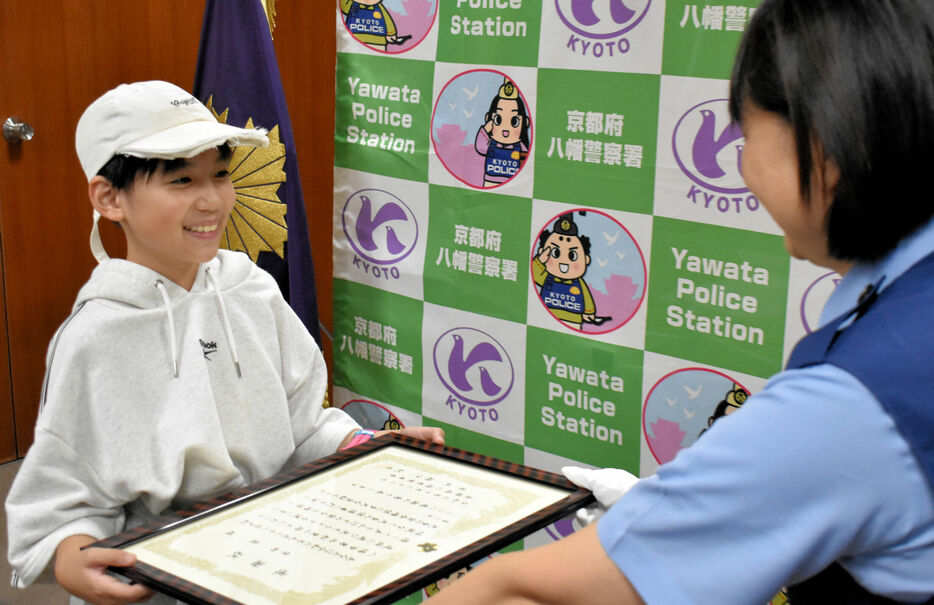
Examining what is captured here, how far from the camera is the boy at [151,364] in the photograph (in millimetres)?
1264

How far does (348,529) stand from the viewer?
113 centimetres

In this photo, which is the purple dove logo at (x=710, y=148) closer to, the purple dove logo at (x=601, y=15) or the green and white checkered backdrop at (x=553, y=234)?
the green and white checkered backdrop at (x=553, y=234)

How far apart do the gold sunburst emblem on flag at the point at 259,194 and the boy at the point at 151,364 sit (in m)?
0.85

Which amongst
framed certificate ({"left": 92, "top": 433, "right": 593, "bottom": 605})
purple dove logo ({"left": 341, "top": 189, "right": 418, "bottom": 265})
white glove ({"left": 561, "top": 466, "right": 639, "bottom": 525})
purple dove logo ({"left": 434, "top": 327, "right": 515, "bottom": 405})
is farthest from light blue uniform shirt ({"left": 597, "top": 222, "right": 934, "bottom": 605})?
purple dove logo ({"left": 341, "top": 189, "right": 418, "bottom": 265})

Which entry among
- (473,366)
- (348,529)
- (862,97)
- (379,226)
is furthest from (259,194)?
(862,97)

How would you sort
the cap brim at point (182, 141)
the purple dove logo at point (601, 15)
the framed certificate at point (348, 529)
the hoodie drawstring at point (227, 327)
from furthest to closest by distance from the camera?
the purple dove logo at point (601, 15) < the hoodie drawstring at point (227, 327) < the cap brim at point (182, 141) < the framed certificate at point (348, 529)

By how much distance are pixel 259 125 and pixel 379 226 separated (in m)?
0.41

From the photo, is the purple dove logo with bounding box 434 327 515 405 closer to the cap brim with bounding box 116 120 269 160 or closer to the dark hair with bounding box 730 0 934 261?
the cap brim with bounding box 116 120 269 160

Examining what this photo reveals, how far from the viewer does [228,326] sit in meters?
1.45

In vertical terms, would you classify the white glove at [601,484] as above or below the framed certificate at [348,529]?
above

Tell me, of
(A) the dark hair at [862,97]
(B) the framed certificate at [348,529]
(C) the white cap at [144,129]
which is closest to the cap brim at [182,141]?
(C) the white cap at [144,129]

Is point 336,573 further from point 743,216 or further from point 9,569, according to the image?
point 9,569

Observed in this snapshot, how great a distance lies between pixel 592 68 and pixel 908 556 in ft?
4.84

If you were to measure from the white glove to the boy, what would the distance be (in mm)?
313
